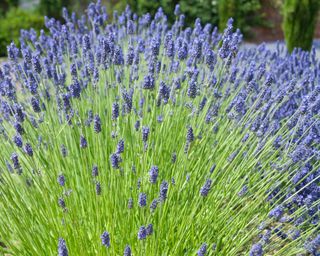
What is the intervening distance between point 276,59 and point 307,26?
344cm

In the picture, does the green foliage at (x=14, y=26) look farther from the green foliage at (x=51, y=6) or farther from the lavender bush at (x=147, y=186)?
the lavender bush at (x=147, y=186)

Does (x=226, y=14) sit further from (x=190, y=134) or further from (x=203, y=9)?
(x=190, y=134)

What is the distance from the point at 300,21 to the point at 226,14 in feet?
6.59

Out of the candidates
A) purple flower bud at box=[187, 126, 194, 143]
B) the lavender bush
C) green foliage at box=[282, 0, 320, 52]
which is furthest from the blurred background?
purple flower bud at box=[187, 126, 194, 143]

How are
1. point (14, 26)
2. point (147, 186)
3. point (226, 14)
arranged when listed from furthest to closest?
point (14, 26)
point (226, 14)
point (147, 186)

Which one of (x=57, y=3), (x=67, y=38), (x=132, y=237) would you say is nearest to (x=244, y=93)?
(x=132, y=237)

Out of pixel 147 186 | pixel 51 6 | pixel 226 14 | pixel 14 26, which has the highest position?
pixel 51 6

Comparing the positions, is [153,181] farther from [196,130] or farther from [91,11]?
[91,11]

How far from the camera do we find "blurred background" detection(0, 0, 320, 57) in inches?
299

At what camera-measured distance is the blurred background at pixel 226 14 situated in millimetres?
7598

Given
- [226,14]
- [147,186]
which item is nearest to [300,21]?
[226,14]

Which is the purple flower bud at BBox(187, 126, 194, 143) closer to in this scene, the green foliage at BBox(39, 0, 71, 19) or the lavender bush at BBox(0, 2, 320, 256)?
the lavender bush at BBox(0, 2, 320, 256)

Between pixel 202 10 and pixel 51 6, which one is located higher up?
pixel 51 6

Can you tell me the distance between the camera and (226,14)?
9.24m
